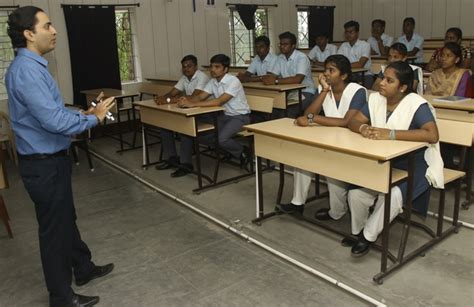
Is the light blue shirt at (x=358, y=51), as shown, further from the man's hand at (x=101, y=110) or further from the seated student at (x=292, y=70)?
the man's hand at (x=101, y=110)

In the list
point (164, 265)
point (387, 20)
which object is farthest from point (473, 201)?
point (387, 20)

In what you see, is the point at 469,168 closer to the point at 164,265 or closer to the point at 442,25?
the point at 164,265

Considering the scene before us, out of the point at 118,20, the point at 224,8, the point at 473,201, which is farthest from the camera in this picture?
the point at 224,8

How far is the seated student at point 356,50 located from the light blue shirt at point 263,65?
1.26m

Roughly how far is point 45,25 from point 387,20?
328 inches

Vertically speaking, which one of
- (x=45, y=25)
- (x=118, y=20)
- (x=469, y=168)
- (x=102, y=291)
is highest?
(x=118, y=20)

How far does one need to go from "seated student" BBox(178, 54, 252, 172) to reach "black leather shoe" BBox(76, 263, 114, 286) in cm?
185

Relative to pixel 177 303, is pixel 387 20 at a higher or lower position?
higher

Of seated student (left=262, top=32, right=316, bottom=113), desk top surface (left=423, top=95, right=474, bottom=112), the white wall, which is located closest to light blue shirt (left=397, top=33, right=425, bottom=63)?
the white wall

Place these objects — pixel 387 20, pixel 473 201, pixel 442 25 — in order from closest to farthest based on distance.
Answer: pixel 473 201 → pixel 442 25 → pixel 387 20

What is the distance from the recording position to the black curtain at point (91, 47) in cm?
634

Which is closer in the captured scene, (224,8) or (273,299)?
(273,299)

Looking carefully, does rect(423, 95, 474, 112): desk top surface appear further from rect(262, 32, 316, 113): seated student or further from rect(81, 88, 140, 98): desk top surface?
rect(81, 88, 140, 98): desk top surface

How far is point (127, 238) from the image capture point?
3186 millimetres
